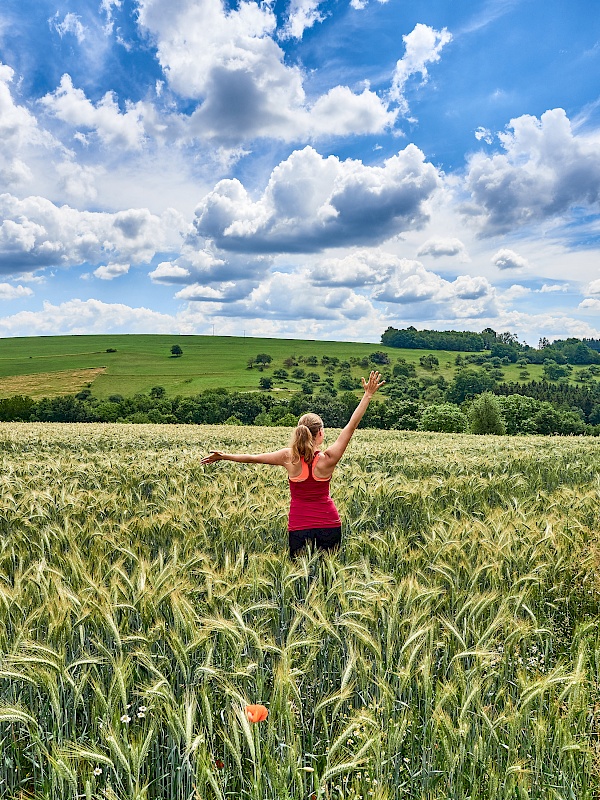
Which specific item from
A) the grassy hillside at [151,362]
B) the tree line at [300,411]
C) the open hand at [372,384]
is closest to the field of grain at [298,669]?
the open hand at [372,384]

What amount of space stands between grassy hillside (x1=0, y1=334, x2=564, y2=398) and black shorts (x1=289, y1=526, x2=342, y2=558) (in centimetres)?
9458

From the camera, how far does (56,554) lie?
3.94 m

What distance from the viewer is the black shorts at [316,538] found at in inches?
181

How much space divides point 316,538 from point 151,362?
12586cm

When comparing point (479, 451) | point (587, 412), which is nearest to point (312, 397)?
point (587, 412)

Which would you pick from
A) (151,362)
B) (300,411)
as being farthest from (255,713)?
(151,362)

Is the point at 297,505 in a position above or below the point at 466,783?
above

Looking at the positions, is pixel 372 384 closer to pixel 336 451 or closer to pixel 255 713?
pixel 336 451

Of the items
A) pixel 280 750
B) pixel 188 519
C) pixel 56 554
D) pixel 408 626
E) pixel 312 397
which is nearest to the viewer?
pixel 280 750

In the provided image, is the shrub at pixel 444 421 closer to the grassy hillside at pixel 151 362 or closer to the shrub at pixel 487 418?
the shrub at pixel 487 418

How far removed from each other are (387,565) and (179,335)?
167962 millimetres

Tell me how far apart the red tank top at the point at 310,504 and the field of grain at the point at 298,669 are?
1.20 feet

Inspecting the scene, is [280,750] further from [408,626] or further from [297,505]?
[297,505]

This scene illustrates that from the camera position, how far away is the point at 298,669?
2.51m
